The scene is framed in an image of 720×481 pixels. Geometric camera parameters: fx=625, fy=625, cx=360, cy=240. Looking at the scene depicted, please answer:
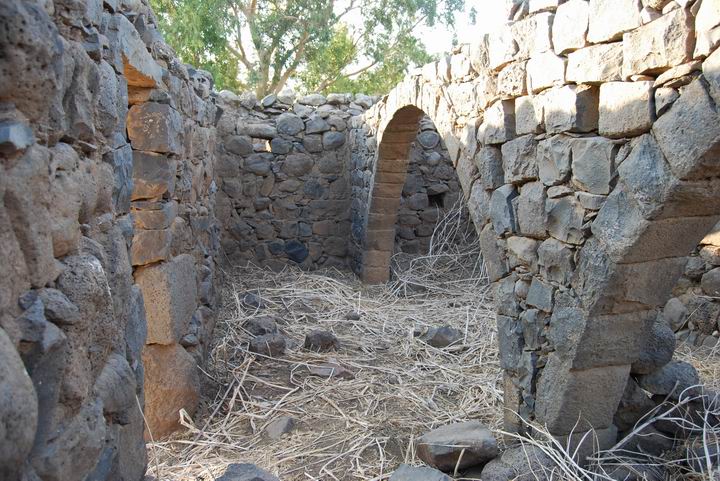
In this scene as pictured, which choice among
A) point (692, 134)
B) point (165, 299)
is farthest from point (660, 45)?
point (165, 299)

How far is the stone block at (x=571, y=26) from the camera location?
241 cm

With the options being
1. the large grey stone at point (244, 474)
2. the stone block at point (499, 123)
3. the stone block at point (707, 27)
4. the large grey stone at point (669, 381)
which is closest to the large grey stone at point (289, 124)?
the stone block at point (499, 123)

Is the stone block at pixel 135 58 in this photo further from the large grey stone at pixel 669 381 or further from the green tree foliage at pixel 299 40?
the green tree foliage at pixel 299 40

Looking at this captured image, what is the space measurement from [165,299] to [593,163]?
2.17 m

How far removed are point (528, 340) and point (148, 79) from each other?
2187 mm

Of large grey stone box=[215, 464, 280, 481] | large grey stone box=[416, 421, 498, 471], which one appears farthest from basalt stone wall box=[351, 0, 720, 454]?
large grey stone box=[215, 464, 280, 481]

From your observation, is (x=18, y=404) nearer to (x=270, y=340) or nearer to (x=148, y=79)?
(x=148, y=79)

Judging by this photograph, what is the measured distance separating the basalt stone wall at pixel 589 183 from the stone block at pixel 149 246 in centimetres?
167

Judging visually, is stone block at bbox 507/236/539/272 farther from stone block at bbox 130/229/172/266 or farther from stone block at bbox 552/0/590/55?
stone block at bbox 130/229/172/266

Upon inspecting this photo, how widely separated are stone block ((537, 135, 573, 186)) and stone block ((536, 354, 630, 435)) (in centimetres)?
81

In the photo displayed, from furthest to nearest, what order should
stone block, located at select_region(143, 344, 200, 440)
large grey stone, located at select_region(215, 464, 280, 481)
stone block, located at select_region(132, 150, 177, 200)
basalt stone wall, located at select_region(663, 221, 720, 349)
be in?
basalt stone wall, located at select_region(663, 221, 720, 349) < stone block, located at select_region(143, 344, 200, 440) < stone block, located at select_region(132, 150, 177, 200) < large grey stone, located at select_region(215, 464, 280, 481)

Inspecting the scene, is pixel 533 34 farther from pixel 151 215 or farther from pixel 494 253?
pixel 151 215

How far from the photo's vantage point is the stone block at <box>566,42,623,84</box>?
7.43ft

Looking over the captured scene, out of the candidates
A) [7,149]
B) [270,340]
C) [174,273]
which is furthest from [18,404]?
[270,340]
